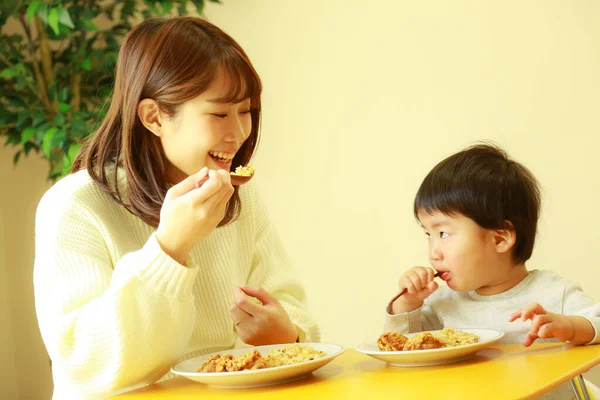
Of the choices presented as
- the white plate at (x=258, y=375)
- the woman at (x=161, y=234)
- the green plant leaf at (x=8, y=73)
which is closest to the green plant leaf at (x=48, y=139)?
the green plant leaf at (x=8, y=73)

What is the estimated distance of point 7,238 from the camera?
2812 millimetres

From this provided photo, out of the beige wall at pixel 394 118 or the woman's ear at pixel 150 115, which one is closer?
the woman's ear at pixel 150 115

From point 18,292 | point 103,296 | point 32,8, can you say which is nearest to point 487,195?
point 103,296

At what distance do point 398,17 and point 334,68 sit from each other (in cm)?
30

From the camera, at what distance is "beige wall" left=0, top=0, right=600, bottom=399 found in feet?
7.30

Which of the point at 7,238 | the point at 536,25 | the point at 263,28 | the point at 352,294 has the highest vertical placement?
the point at 263,28

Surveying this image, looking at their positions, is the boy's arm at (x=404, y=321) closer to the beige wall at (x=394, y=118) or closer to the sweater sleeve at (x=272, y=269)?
the sweater sleeve at (x=272, y=269)

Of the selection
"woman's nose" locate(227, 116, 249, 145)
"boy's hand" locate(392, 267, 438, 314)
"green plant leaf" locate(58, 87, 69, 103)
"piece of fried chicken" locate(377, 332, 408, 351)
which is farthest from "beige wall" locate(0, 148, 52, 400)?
"piece of fried chicken" locate(377, 332, 408, 351)

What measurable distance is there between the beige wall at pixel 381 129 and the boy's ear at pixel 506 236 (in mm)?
798

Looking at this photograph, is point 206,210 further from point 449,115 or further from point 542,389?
point 449,115

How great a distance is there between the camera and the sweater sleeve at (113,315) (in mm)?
1072

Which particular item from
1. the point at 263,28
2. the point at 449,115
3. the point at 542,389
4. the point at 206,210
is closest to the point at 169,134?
the point at 206,210

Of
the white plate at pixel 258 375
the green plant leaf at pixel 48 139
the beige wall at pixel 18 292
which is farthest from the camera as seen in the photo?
the beige wall at pixel 18 292

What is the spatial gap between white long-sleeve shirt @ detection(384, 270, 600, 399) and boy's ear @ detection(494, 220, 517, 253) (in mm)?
80
